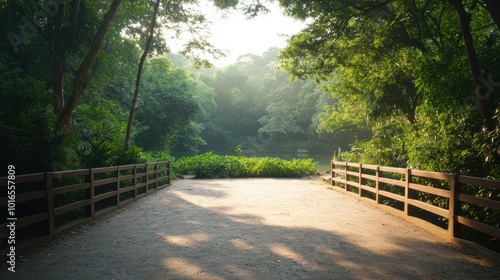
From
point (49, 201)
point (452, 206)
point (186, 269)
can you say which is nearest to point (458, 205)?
point (452, 206)

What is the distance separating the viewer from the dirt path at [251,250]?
4.06m

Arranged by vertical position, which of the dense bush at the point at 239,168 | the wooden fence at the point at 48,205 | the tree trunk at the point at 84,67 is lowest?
the dense bush at the point at 239,168

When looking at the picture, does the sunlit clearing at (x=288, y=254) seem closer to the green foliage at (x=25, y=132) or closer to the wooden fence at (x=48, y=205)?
the wooden fence at (x=48, y=205)

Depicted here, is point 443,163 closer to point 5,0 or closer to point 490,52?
point 490,52

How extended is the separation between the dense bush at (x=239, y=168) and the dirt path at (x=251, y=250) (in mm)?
12688

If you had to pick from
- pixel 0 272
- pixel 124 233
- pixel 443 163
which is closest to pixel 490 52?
pixel 443 163

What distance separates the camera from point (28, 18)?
12.5 metres

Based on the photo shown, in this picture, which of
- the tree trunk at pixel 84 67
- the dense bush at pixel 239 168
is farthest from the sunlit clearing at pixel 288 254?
the dense bush at pixel 239 168

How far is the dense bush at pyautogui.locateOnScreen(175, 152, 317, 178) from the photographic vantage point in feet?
68.4

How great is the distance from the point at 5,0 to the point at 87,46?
2.96m

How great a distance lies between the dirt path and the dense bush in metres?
12.7

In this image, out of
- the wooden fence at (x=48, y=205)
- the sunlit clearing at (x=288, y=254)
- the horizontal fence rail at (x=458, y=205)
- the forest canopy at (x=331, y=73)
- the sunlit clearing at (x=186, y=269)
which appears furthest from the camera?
the forest canopy at (x=331, y=73)

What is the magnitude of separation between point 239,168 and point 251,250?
16.7 m

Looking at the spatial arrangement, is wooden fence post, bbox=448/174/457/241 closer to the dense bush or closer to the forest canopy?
the forest canopy
